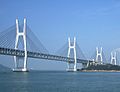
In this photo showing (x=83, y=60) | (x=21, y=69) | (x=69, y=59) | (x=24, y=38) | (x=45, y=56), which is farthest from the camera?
(x=83, y=60)

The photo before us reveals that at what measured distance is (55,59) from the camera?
246 feet

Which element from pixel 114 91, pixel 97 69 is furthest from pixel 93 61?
pixel 114 91

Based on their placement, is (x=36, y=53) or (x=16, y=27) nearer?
(x=16, y=27)

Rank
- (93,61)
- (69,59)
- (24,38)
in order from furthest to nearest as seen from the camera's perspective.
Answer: (93,61) < (69,59) < (24,38)

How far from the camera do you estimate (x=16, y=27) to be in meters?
59.6

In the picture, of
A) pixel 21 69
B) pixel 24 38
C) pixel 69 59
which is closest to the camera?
pixel 24 38

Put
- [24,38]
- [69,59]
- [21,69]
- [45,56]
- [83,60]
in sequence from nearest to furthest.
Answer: [24,38] → [21,69] → [45,56] → [69,59] → [83,60]

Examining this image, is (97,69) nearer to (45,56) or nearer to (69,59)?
(69,59)

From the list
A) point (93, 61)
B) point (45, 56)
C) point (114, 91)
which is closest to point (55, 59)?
point (45, 56)

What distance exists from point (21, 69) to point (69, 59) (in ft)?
68.1

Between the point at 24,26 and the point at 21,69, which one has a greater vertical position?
the point at 24,26

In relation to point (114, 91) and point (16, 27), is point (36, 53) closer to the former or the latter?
point (16, 27)

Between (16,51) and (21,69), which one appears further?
(21,69)

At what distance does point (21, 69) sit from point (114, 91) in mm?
37424
